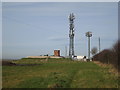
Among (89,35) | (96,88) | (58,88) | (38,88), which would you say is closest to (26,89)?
(38,88)

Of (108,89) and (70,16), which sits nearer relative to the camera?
(108,89)

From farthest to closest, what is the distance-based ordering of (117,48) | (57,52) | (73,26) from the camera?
(57,52) < (73,26) < (117,48)

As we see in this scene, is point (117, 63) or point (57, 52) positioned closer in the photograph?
point (117, 63)

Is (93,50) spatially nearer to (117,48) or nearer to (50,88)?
(117,48)

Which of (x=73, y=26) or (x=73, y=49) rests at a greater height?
(x=73, y=26)

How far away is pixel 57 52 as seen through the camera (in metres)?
124

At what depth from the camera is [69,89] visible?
1359cm

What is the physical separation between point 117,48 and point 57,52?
97753mm

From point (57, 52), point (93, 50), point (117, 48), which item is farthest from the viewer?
point (57, 52)

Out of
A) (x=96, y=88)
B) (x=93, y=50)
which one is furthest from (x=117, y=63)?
(x=93, y=50)

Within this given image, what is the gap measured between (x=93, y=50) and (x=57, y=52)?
89.2 feet

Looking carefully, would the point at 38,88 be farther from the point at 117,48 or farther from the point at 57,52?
the point at 57,52

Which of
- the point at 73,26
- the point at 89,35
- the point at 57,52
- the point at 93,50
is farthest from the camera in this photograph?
the point at 57,52

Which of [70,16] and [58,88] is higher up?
[70,16]
